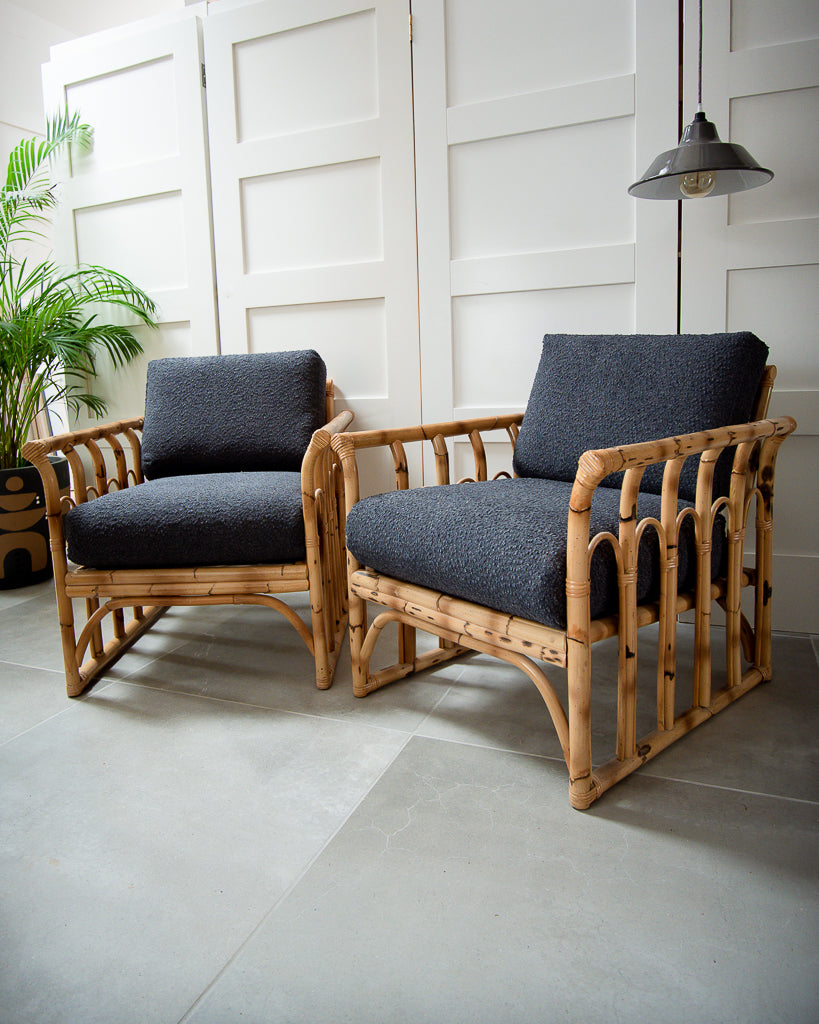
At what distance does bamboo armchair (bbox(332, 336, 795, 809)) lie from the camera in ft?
3.77

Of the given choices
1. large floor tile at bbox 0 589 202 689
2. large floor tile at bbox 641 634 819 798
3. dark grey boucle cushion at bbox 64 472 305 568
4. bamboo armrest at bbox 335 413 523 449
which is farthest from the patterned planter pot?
large floor tile at bbox 641 634 819 798

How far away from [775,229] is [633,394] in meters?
0.60

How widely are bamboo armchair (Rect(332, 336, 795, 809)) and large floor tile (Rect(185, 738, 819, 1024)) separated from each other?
0.43 feet

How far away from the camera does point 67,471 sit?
2742mm

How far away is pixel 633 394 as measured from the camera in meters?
1.59

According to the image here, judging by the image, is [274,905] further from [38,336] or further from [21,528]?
[38,336]

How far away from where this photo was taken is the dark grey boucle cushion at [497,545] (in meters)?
1.16

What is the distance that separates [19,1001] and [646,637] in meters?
1.54

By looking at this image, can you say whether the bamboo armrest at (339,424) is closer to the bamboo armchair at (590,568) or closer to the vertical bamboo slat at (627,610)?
the bamboo armchair at (590,568)

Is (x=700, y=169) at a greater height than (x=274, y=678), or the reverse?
(x=700, y=169)

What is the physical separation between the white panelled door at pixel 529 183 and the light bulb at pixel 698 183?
266mm

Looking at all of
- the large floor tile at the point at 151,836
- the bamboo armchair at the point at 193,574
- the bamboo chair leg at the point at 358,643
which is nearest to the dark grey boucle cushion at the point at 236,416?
the bamboo armchair at the point at 193,574

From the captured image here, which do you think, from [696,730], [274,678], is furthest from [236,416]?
[696,730]

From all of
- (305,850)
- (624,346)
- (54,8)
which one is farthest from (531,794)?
(54,8)
